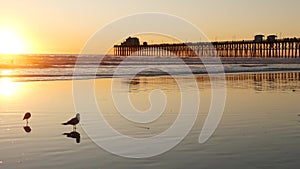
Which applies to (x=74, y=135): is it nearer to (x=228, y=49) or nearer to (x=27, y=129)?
(x=27, y=129)

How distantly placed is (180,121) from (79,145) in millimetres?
3718

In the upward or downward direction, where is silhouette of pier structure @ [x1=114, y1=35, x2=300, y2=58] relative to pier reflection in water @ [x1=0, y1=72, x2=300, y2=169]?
upward

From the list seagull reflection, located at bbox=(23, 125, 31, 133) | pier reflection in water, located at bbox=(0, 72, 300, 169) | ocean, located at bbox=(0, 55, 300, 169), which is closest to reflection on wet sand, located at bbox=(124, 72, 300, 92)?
ocean, located at bbox=(0, 55, 300, 169)

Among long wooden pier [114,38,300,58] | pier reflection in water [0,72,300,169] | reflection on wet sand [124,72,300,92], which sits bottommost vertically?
pier reflection in water [0,72,300,169]

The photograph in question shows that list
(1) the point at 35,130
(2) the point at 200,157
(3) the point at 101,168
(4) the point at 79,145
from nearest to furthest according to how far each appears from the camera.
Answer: (3) the point at 101,168 → (2) the point at 200,157 → (4) the point at 79,145 → (1) the point at 35,130

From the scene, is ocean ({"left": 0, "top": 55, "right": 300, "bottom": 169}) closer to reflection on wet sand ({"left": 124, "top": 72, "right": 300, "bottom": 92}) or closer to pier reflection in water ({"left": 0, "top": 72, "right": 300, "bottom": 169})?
pier reflection in water ({"left": 0, "top": 72, "right": 300, "bottom": 169})

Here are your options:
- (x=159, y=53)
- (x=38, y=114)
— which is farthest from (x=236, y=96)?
(x=159, y=53)

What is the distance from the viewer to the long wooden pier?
9625 centimetres

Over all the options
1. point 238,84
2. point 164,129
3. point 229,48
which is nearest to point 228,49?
point 229,48

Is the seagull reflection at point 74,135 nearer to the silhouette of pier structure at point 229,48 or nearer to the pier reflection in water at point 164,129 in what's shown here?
the pier reflection in water at point 164,129

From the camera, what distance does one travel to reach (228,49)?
349 ft

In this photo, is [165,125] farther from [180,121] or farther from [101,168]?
[101,168]

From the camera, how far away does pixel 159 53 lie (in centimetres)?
12081

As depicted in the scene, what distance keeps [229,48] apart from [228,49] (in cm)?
35
